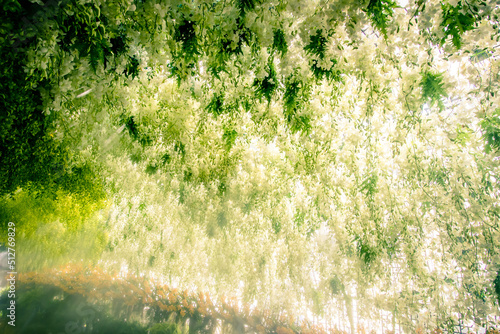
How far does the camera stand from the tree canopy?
2.14 meters

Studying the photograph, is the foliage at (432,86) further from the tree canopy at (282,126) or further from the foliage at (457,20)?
the foliage at (457,20)

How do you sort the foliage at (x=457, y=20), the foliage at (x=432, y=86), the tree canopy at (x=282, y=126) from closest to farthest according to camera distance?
1. the foliage at (x=457, y=20)
2. the tree canopy at (x=282, y=126)
3. the foliage at (x=432, y=86)

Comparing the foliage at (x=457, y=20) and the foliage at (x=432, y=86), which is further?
the foliage at (x=432, y=86)

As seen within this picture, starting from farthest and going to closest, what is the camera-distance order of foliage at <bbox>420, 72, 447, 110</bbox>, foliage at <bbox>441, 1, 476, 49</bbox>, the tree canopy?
foliage at <bbox>420, 72, 447, 110</bbox> < the tree canopy < foliage at <bbox>441, 1, 476, 49</bbox>

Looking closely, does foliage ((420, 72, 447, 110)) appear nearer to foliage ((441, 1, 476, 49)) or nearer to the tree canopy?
the tree canopy

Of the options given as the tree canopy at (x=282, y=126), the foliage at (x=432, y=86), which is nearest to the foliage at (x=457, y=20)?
the tree canopy at (x=282, y=126)

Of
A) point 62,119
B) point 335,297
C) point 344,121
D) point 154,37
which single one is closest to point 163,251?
point 335,297

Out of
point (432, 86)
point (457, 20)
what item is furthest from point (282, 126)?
point (457, 20)

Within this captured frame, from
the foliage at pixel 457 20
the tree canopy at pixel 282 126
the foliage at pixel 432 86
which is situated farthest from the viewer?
the foliage at pixel 432 86

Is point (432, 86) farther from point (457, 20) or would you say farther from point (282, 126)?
point (282, 126)

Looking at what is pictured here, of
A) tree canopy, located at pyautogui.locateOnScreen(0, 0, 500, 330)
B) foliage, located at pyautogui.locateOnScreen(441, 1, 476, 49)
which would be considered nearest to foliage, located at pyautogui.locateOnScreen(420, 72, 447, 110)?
tree canopy, located at pyautogui.locateOnScreen(0, 0, 500, 330)

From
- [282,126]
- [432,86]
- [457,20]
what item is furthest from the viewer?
[282,126]

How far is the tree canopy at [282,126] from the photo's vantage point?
214cm

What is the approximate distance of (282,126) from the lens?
14.9 feet
